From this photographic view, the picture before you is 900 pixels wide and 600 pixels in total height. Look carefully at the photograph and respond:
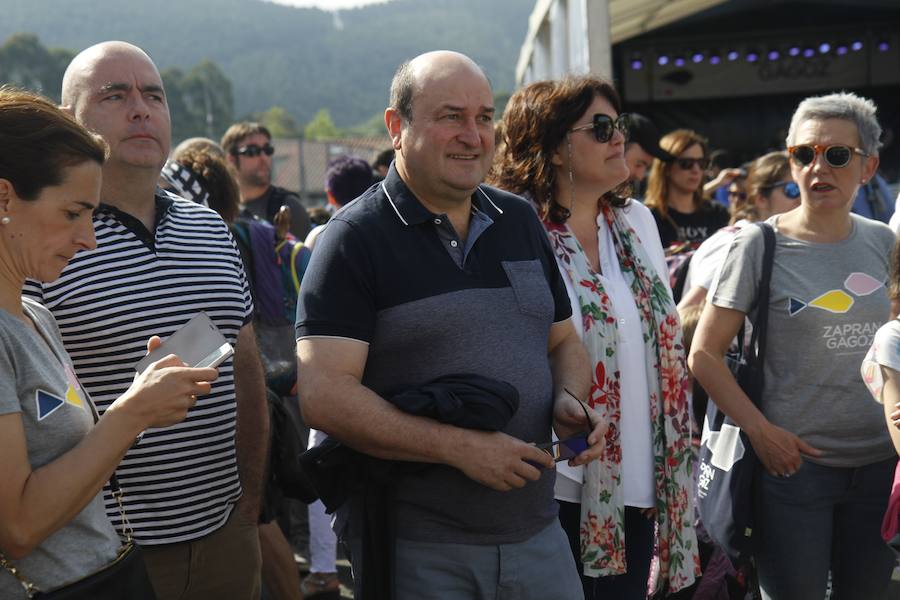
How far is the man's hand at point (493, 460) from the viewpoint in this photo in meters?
2.15

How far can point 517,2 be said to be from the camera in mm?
166875

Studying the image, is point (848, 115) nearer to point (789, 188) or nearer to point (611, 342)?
point (611, 342)

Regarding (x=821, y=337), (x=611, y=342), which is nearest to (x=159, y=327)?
(x=611, y=342)

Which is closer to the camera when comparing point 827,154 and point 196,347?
point 196,347

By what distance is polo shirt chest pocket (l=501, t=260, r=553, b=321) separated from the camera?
2.37 m

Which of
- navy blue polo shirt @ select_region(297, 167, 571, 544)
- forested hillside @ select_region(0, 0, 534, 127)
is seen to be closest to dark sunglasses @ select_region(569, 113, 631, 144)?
navy blue polo shirt @ select_region(297, 167, 571, 544)

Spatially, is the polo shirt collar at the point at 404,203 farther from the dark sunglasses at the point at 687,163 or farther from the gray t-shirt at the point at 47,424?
the dark sunglasses at the point at 687,163

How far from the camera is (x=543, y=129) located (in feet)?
10.2

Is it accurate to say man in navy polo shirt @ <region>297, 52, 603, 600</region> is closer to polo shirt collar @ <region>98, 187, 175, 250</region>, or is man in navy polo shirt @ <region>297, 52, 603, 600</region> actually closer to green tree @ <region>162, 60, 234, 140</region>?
polo shirt collar @ <region>98, 187, 175, 250</region>

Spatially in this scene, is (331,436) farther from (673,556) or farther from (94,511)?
(673,556)

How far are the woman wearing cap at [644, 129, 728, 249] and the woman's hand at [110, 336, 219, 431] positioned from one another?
13.8ft

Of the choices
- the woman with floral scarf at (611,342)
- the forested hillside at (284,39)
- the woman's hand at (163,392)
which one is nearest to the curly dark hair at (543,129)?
the woman with floral scarf at (611,342)

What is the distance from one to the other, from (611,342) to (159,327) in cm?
128

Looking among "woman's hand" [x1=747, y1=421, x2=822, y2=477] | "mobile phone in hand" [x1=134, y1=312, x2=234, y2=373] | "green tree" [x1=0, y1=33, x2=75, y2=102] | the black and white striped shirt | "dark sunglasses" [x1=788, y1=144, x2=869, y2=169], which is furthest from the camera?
"green tree" [x1=0, y1=33, x2=75, y2=102]
